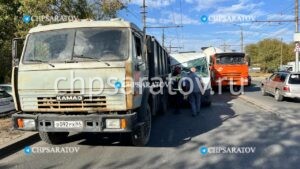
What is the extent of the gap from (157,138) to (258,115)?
5439 millimetres

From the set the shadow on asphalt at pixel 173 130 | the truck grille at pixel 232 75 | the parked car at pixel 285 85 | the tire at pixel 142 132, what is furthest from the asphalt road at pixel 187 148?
the truck grille at pixel 232 75

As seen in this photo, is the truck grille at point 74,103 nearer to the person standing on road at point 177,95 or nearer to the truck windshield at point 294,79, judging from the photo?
the person standing on road at point 177,95

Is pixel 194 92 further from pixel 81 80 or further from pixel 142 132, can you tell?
pixel 81 80

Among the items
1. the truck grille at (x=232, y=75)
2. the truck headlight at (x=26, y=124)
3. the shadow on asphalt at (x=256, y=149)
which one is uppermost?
the truck grille at (x=232, y=75)

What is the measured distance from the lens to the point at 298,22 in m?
33.1

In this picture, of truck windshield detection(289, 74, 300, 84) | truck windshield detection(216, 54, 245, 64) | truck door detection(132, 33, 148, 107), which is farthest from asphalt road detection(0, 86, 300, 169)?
truck windshield detection(216, 54, 245, 64)

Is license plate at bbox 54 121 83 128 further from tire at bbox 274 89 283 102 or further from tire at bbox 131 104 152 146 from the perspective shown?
tire at bbox 274 89 283 102

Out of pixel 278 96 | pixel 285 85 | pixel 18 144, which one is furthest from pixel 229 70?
pixel 18 144

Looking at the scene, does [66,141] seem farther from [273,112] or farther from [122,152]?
[273,112]

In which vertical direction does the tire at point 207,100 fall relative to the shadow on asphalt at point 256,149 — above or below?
above

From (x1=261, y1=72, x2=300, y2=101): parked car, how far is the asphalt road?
659 cm

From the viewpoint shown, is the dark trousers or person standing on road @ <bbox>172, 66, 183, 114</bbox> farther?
person standing on road @ <bbox>172, 66, 183, 114</bbox>

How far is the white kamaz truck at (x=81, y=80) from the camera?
7523mm

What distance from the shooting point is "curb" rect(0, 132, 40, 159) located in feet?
26.5
